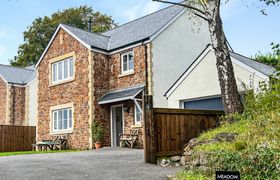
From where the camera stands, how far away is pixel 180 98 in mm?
18578

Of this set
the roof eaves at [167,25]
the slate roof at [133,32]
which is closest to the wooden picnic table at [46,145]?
the slate roof at [133,32]

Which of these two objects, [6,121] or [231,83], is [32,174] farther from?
[6,121]

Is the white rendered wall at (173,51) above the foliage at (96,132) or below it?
above

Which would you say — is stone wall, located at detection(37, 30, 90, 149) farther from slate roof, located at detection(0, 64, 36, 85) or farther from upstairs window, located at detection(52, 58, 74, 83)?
slate roof, located at detection(0, 64, 36, 85)

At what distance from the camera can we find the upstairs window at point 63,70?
77.7 ft

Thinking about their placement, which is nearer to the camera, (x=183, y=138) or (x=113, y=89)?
(x=183, y=138)

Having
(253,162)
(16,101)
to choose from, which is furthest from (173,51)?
(16,101)

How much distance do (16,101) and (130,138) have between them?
53.1ft

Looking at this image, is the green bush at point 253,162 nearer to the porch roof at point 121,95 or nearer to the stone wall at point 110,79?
the porch roof at point 121,95

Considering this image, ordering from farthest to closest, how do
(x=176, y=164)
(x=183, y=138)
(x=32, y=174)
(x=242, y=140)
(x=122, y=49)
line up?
(x=122, y=49) → (x=183, y=138) → (x=176, y=164) → (x=32, y=174) → (x=242, y=140)

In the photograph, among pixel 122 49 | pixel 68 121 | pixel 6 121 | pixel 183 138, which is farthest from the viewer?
pixel 6 121

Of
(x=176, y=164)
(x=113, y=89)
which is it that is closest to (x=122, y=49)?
(x=113, y=89)

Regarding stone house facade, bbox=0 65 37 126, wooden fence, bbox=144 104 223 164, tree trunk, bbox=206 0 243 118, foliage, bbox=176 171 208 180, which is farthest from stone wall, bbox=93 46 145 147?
stone house facade, bbox=0 65 37 126

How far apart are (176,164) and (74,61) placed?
13.6m
